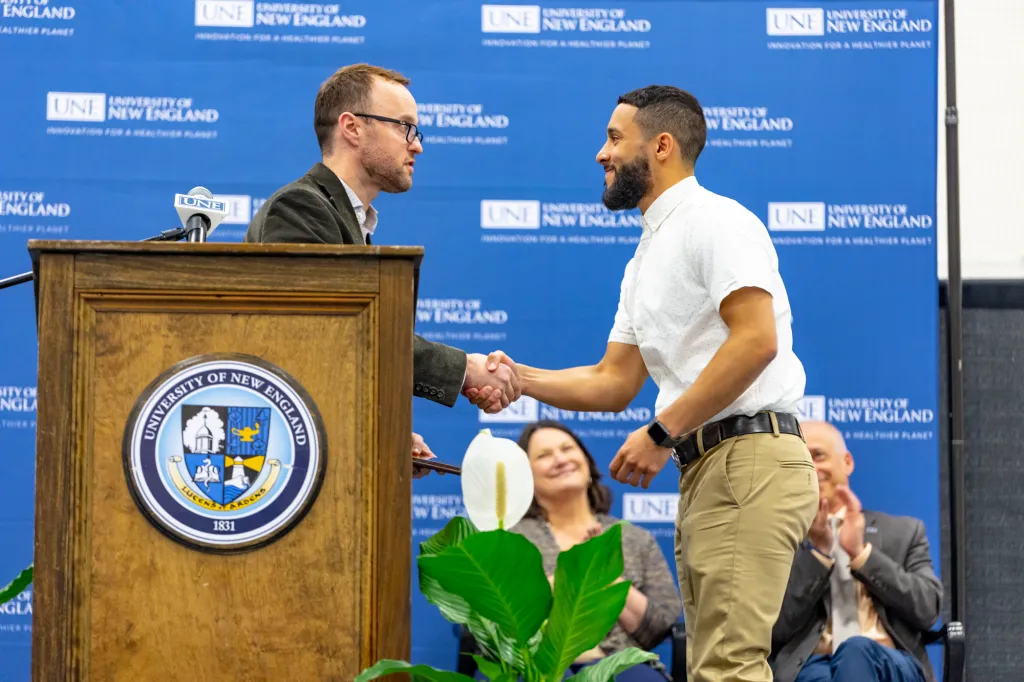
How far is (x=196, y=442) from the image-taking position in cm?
148

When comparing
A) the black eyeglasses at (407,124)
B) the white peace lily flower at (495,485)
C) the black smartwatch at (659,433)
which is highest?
the black eyeglasses at (407,124)

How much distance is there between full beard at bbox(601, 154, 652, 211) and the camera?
267 centimetres

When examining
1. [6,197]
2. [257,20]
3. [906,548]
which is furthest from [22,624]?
→ [906,548]

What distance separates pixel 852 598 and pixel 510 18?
2.32 m

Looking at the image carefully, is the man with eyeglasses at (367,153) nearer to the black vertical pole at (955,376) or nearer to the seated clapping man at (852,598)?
the seated clapping man at (852,598)

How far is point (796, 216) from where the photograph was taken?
13.2 ft

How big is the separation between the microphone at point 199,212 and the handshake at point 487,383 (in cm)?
67

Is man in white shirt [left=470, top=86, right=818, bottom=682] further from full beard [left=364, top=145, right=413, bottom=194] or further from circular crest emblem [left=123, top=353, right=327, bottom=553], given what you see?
circular crest emblem [left=123, top=353, right=327, bottom=553]

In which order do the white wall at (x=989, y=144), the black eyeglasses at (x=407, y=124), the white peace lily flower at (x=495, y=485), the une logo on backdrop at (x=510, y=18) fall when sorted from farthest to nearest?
the white wall at (x=989, y=144) < the une logo on backdrop at (x=510, y=18) < the black eyeglasses at (x=407, y=124) < the white peace lily flower at (x=495, y=485)

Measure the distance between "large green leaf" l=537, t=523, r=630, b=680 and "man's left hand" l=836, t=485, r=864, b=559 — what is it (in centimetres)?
203

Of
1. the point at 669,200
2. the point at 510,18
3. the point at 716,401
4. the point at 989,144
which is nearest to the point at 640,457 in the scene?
the point at 716,401

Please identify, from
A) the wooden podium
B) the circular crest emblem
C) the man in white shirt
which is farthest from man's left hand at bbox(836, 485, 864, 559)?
the circular crest emblem

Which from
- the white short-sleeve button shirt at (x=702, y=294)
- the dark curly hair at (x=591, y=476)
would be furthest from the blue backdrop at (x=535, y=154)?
the white short-sleeve button shirt at (x=702, y=294)

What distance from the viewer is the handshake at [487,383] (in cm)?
242
